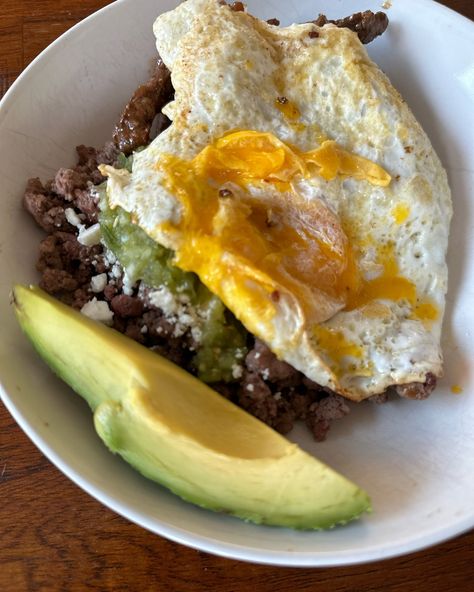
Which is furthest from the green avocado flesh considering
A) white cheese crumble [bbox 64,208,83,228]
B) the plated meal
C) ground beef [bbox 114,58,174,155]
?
ground beef [bbox 114,58,174,155]

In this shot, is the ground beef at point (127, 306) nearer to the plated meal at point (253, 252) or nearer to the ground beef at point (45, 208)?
the plated meal at point (253, 252)

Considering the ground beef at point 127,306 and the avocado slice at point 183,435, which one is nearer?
the avocado slice at point 183,435

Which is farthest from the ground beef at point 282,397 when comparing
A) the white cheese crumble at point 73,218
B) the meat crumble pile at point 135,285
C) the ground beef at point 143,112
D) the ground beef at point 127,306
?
the ground beef at point 143,112

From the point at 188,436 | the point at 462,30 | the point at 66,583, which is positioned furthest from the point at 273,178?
the point at 66,583

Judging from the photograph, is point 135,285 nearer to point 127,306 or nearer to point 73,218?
point 127,306

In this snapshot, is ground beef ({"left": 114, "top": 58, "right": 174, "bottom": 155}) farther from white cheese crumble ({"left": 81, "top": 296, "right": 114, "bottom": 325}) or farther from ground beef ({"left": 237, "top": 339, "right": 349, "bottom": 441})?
ground beef ({"left": 237, "top": 339, "right": 349, "bottom": 441})

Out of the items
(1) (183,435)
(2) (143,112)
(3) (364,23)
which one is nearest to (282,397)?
(1) (183,435)
